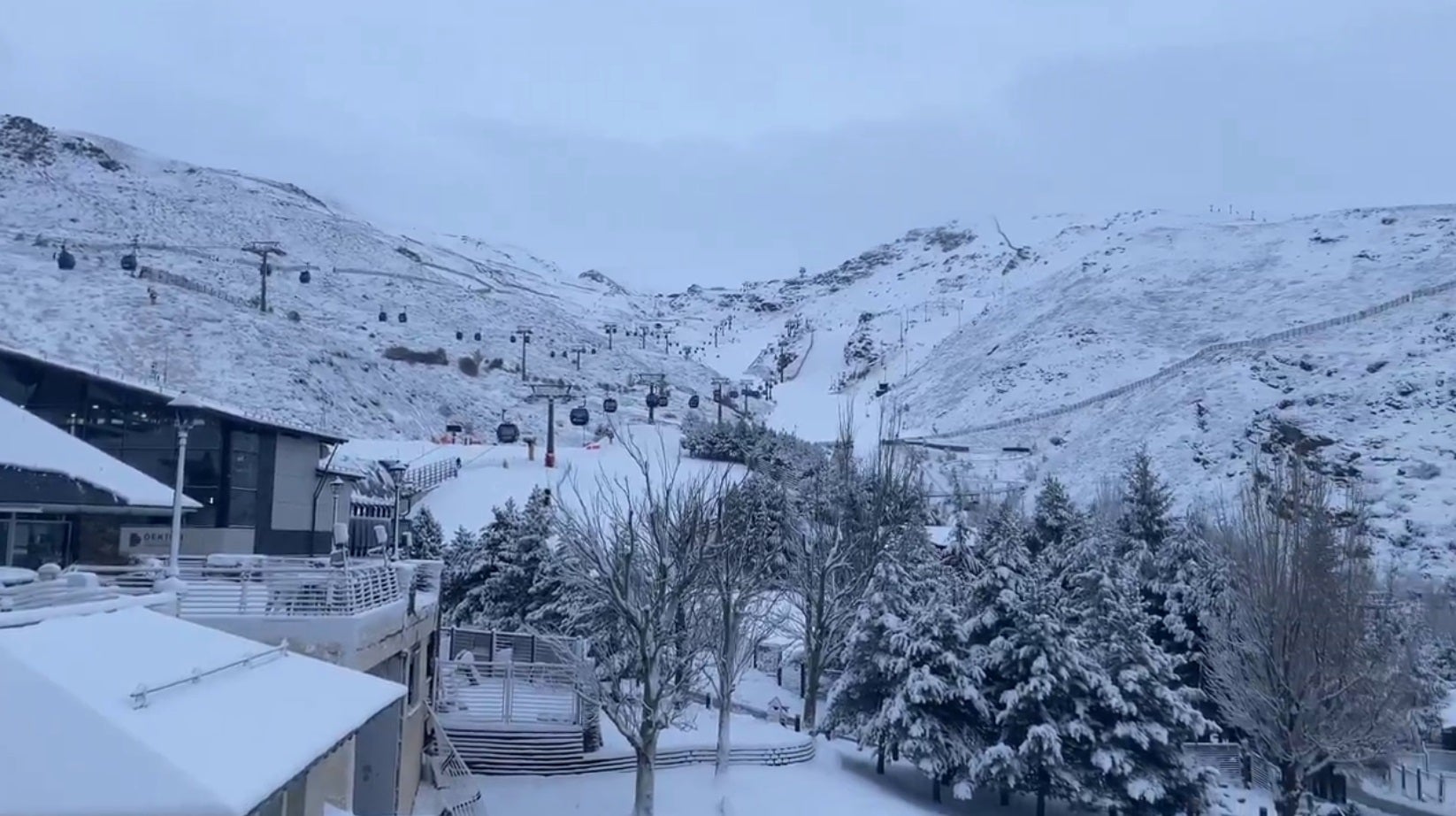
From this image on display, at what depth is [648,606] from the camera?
63.3ft

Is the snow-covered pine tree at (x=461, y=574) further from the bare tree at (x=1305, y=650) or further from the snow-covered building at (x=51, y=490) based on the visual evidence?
the bare tree at (x=1305, y=650)

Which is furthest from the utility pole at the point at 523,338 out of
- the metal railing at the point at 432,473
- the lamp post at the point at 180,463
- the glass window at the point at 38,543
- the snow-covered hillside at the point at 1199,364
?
the lamp post at the point at 180,463

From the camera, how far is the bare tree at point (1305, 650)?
70.2ft

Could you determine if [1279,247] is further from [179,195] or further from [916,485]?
[179,195]

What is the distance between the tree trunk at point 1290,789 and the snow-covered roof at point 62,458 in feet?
65.1

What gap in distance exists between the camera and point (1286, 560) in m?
22.6

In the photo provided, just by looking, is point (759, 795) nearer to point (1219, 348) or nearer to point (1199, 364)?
point (1199, 364)

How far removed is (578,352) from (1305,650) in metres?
78.9

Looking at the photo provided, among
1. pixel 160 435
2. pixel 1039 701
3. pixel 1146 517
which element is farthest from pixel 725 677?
pixel 1146 517

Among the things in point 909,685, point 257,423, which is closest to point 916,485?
point 909,685

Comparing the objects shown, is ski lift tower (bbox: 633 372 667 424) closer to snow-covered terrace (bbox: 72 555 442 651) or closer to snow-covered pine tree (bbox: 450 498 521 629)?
snow-covered pine tree (bbox: 450 498 521 629)

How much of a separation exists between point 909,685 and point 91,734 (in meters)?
18.2

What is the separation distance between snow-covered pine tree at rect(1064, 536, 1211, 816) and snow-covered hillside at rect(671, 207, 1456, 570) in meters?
21.4

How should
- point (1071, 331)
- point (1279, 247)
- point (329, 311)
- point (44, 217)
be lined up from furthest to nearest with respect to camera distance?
point (1279, 247) → point (1071, 331) → point (44, 217) → point (329, 311)
